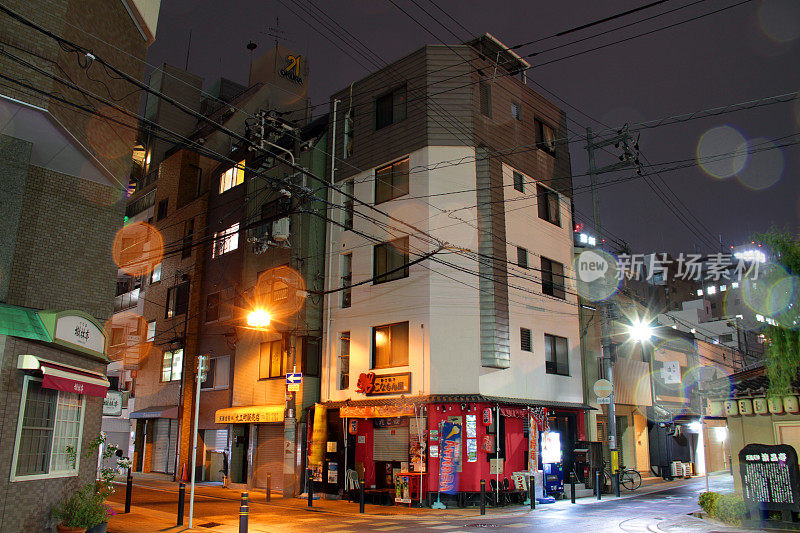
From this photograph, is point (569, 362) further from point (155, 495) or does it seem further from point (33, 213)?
point (33, 213)

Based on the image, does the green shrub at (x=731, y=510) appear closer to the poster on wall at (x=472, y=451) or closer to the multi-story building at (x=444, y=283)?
the multi-story building at (x=444, y=283)

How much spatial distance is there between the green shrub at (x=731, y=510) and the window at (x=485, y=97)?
17.6 m

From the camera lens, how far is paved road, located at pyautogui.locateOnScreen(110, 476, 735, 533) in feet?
53.0

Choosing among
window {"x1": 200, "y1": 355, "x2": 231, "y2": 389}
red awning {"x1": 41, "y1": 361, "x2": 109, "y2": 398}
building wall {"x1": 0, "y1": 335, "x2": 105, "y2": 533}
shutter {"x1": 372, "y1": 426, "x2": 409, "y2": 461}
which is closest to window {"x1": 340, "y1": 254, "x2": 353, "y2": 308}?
shutter {"x1": 372, "y1": 426, "x2": 409, "y2": 461}

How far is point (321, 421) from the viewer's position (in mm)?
26438

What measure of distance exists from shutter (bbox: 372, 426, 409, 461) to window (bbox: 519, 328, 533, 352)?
250 inches

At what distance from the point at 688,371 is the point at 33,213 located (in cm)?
3897

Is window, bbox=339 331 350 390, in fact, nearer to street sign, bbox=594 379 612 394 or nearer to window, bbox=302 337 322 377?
window, bbox=302 337 322 377

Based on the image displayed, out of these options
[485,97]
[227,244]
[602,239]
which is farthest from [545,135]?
[227,244]

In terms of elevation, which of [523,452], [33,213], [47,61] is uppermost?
[47,61]

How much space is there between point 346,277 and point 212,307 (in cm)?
1069

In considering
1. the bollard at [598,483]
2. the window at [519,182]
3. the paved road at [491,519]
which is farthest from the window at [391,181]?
the bollard at [598,483]

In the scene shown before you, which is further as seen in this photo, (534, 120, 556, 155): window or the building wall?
(534, 120, 556, 155): window

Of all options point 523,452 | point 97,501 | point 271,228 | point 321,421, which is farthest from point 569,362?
point 97,501
